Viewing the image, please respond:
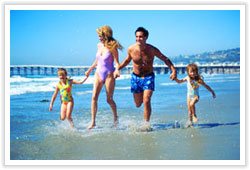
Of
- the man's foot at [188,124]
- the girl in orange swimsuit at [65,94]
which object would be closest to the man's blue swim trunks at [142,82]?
the man's foot at [188,124]

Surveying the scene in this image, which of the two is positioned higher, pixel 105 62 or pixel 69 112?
pixel 105 62

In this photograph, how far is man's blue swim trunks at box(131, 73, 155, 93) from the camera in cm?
492

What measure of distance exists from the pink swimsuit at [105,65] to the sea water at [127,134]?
2.05ft

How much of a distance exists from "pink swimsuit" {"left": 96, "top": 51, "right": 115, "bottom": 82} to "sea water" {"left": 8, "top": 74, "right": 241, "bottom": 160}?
0.62 m

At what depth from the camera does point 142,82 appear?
195 inches

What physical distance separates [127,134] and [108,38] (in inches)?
44.3

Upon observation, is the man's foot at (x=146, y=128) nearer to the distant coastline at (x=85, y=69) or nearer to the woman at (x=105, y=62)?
the woman at (x=105, y=62)

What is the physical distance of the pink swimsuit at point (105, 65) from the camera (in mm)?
4984

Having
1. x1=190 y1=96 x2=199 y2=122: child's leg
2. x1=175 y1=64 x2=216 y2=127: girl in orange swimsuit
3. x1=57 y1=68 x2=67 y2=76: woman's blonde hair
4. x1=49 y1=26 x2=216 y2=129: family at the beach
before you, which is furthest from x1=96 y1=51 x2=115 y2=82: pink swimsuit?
x1=190 y1=96 x2=199 y2=122: child's leg

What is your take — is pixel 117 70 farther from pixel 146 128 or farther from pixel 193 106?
pixel 193 106

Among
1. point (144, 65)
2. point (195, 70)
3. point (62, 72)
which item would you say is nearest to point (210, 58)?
point (195, 70)
